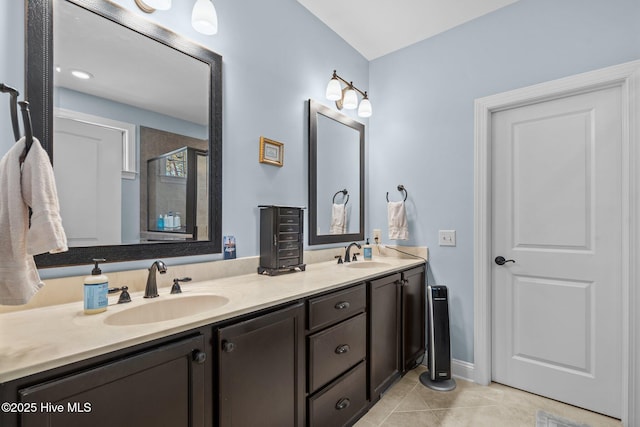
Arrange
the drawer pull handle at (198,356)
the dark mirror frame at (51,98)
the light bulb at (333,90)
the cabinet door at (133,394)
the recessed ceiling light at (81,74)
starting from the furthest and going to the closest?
the light bulb at (333,90), the recessed ceiling light at (81,74), the dark mirror frame at (51,98), the drawer pull handle at (198,356), the cabinet door at (133,394)

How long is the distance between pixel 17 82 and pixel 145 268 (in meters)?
0.85

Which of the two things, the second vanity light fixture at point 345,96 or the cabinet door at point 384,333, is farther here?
the second vanity light fixture at point 345,96

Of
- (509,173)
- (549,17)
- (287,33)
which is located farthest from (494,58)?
(287,33)

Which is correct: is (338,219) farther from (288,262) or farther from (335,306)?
(335,306)

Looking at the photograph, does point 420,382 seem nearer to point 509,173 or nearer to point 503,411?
point 503,411

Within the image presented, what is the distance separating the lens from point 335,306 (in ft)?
5.26

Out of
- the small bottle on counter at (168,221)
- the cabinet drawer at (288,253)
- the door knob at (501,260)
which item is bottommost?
the door knob at (501,260)

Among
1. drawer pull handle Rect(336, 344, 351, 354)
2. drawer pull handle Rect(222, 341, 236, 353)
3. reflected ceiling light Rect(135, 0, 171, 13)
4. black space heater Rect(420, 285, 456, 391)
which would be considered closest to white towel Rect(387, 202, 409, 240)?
black space heater Rect(420, 285, 456, 391)

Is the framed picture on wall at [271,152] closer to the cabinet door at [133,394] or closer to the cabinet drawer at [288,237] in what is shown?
the cabinet drawer at [288,237]

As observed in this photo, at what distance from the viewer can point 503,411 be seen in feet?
6.34

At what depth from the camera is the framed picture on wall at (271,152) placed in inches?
76.9

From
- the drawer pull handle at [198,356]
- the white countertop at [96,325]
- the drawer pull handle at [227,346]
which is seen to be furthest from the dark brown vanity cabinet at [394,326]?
the drawer pull handle at [198,356]

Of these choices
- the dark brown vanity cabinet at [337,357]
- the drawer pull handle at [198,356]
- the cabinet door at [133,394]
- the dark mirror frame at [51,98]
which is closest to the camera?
the cabinet door at [133,394]

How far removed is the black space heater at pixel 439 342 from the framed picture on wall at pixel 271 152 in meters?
1.47
